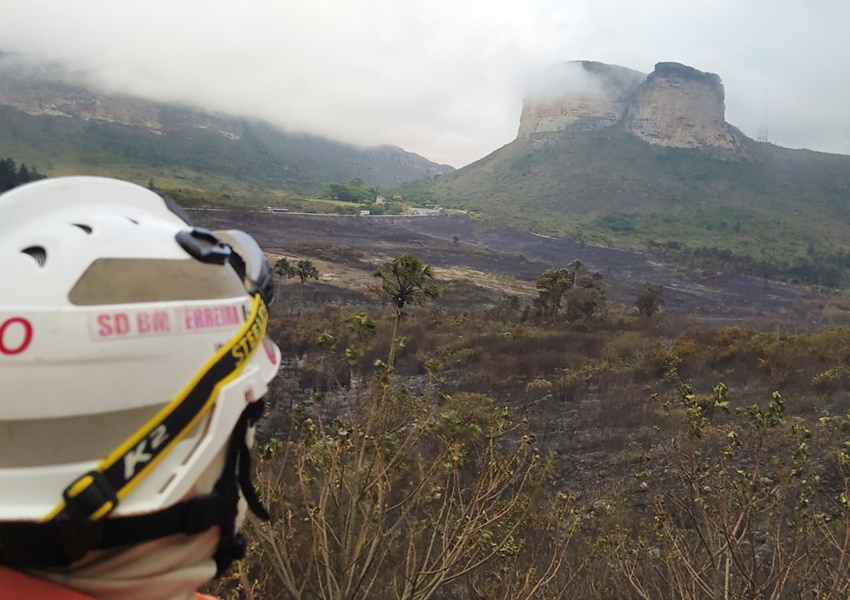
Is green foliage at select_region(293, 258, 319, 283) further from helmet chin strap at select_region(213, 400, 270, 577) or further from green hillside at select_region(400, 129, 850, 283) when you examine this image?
green hillside at select_region(400, 129, 850, 283)

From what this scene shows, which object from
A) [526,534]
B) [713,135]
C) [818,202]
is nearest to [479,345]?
[526,534]

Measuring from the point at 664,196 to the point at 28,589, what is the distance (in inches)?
4021

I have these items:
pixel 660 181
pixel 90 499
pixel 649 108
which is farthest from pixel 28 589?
pixel 649 108

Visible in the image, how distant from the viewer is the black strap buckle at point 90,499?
3.40 ft

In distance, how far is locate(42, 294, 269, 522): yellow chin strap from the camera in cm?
105

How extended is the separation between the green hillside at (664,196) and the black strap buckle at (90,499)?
68840 millimetres

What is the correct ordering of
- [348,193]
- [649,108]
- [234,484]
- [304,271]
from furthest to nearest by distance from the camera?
[649,108] → [348,193] → [304,271] → [234,484]

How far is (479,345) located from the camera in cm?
2119

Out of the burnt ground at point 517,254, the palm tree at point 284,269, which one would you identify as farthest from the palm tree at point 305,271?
the burnt ground at point 517,254

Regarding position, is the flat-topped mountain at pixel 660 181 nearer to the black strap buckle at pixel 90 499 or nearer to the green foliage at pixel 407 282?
the green foliage at pixel 407 282

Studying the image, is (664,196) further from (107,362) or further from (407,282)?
(107,362)

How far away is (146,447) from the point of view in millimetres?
1112

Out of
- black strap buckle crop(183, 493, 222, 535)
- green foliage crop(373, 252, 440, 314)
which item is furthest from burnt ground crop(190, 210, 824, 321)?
black strap buckle crop(183, 493, 222, 535)

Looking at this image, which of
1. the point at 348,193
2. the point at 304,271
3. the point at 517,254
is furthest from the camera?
the point at 348,193
